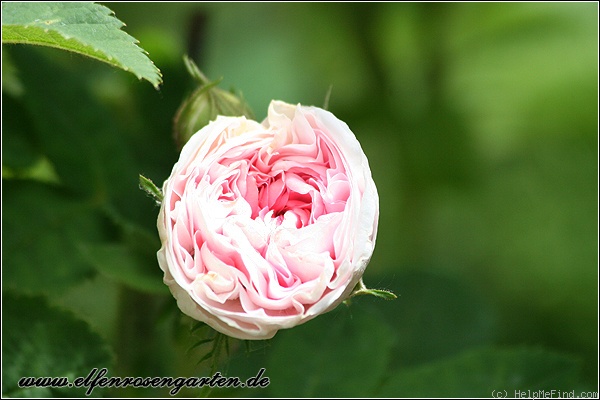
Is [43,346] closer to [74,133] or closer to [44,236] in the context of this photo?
[44,236]

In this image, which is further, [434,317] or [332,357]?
[434,317]

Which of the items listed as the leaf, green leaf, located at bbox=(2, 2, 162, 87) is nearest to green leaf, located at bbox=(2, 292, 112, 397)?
the leaf

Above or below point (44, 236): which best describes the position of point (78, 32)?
above

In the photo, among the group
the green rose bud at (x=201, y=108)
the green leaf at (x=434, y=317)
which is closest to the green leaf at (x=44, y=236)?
the green rose bud at (x=201, y=108)

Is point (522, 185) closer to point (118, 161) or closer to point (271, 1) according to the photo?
point (271, 1)

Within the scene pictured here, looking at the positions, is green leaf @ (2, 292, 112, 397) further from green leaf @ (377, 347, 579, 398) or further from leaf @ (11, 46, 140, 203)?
green leaf @ (377, 347, 579, 398)

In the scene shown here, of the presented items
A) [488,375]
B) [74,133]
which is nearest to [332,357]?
[488,375]
